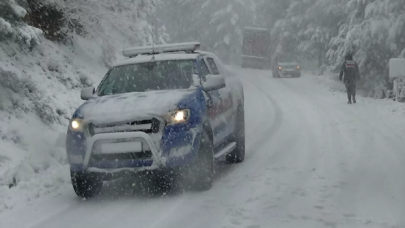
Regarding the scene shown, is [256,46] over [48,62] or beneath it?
beneath

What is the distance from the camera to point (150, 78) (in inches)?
302

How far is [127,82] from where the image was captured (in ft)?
25.4

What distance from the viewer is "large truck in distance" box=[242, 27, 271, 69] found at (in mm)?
47062

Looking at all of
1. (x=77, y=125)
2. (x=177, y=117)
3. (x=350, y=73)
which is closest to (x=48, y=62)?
(x=77, y=125)

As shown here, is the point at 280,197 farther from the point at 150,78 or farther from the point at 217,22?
the point at 217,22

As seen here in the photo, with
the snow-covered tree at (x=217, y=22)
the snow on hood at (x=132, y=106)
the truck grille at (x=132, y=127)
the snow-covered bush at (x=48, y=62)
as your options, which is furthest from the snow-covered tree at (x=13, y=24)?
the snow-covered tree at (x=217, y=22)

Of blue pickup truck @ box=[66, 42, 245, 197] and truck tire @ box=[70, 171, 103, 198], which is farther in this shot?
truck tire @ box=[70, 171, 103, 198]

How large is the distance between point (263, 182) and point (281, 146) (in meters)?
3.35

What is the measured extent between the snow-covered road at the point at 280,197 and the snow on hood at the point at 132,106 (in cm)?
A: 107

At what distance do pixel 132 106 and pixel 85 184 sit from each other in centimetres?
120

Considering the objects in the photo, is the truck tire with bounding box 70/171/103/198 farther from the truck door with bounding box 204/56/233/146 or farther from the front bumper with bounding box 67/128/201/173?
the truck door with bounding box 204/56/233/146

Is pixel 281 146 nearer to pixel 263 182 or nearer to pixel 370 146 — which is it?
pixel 370 146

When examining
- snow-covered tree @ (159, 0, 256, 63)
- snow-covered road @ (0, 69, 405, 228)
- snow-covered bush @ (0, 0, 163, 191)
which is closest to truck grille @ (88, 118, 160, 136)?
snow-covered road @ (0, 69, 405, 228)

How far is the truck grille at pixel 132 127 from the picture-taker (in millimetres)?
6410
